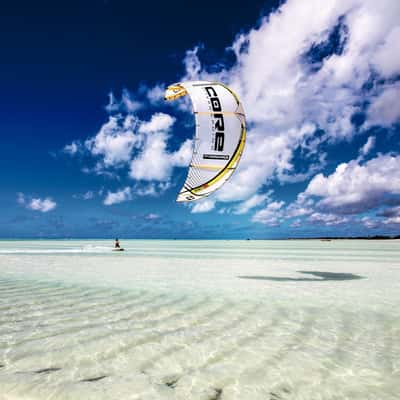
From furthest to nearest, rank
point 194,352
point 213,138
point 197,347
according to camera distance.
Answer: point 213,138 → point 197,347 → point 194,352

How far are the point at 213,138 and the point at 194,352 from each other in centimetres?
776

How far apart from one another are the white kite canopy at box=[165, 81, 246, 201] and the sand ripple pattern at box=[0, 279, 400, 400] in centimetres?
409

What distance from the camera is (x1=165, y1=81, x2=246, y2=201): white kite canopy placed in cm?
1094

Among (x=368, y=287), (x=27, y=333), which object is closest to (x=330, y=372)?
(x=27, y=333)

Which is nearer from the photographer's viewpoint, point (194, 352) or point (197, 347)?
point (194, 352)

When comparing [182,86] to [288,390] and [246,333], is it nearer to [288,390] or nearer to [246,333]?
[246,333]

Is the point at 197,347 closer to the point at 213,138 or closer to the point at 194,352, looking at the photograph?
the point at 194,352

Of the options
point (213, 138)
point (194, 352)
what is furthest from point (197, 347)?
point (213, 138)

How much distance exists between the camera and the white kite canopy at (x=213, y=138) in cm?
1094

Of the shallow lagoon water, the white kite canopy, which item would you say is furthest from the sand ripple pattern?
the white kite canopy

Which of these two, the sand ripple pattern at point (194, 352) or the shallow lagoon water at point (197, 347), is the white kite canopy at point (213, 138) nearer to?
the shallow lagoon water at point (197, 347)

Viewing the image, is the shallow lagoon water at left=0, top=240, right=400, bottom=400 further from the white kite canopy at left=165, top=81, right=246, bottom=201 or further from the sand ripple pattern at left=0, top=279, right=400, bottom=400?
the white kite canopy at left=165, top=81, right=246, bottom=201

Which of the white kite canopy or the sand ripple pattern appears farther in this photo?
the white kite canopy

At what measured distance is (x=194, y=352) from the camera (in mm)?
4988
